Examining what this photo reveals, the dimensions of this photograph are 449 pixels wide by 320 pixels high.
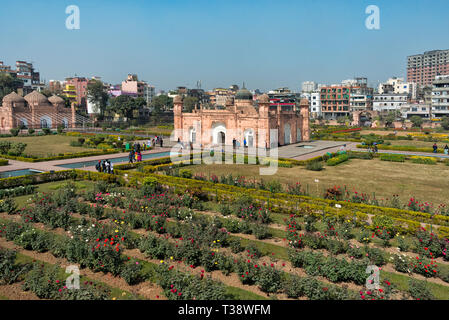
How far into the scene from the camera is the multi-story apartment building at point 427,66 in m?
Answer: 141

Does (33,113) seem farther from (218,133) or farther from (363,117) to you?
(363,117)

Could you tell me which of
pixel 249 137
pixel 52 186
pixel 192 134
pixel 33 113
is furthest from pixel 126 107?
pixel 52 186

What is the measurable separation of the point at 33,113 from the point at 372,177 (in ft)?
187

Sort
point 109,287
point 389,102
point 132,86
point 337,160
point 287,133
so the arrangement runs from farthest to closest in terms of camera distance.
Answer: point 132,86
point 389,102
point 287,133
point 337,160
point 109,287

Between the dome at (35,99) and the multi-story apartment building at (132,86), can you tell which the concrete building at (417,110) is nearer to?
the multi-story apartment building at (132,86)

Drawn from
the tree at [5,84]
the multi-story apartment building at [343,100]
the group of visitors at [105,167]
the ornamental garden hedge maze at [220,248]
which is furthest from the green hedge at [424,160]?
the tree at [5,84]

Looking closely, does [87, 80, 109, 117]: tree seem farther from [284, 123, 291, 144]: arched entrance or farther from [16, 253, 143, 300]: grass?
[16, 253, 143, 300]: grass

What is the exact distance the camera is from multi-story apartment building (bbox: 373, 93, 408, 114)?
282 ft

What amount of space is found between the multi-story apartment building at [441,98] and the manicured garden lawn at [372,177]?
54.0m

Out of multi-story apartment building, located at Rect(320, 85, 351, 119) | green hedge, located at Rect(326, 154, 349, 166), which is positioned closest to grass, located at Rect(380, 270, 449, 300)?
green hedge, located at Rect(326, 154, 349, 166)

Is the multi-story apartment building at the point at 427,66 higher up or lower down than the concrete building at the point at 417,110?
higher up

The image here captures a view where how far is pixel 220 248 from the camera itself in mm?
10805

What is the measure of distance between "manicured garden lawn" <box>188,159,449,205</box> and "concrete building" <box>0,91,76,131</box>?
45.6m
